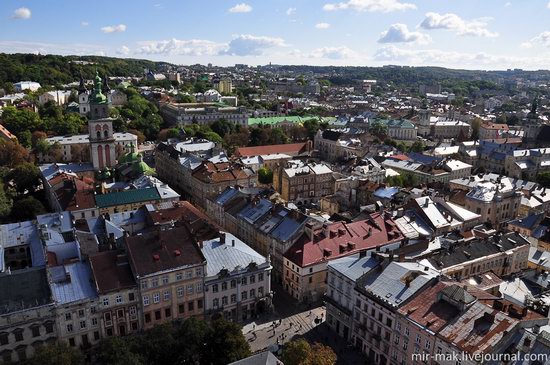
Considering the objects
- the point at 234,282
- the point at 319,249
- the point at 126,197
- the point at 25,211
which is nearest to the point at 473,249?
the point at 319,249

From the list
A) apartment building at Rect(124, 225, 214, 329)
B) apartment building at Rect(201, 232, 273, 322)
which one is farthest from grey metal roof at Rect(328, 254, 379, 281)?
apartment building at Rect(124, 225, 214, 329)

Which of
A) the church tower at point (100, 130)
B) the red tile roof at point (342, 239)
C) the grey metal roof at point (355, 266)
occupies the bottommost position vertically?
the red tile roof at point (342, 239)

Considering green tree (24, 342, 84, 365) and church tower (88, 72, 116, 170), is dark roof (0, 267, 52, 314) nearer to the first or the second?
green tree (24, 342, 84, 365)

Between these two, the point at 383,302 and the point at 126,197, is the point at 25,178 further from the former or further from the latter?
the point at 383,302

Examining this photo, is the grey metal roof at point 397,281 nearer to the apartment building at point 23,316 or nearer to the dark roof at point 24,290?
the apartment building at point 23,316

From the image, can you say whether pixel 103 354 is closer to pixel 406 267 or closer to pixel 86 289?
pixel 86 289

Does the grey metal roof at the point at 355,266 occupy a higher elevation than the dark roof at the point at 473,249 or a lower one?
higher

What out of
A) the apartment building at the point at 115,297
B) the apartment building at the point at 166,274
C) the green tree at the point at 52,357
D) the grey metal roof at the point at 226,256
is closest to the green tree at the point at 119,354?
the green tree at the point at 52,357
